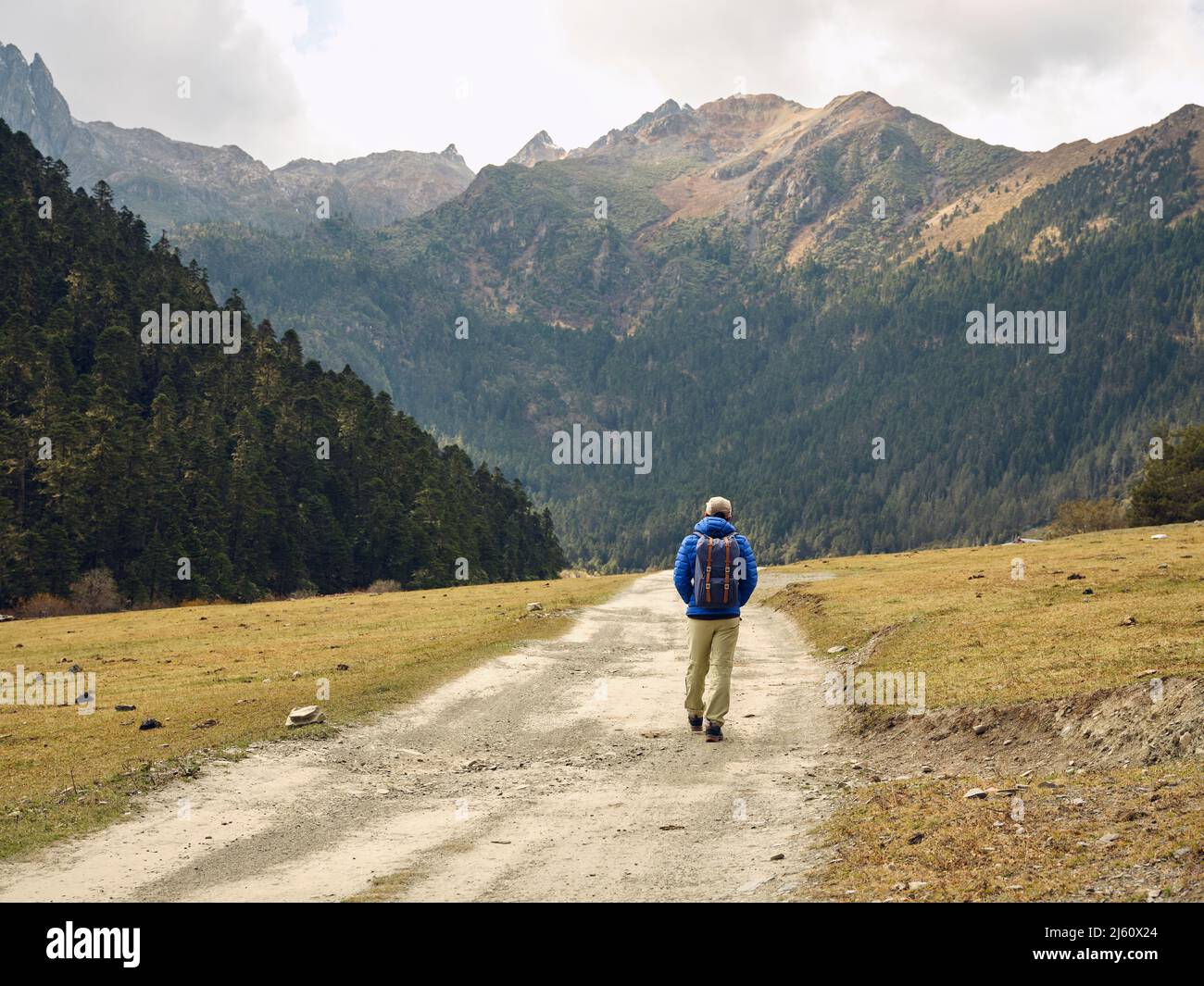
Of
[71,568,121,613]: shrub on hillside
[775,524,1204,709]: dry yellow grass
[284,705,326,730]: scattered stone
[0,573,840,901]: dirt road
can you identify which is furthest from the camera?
[71,568,121,613]: shrub on hillside

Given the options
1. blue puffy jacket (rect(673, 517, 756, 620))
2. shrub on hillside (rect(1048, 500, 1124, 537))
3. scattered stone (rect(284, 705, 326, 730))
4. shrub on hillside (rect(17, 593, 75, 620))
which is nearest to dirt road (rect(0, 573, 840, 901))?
scattered stone (rect(284, 705, 326, 730))

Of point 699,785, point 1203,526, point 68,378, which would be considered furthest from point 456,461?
point 699,785

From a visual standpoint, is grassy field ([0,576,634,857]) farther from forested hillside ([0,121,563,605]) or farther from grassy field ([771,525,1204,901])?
forested hillside ([0,121,563,605])

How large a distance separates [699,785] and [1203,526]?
6939 cm

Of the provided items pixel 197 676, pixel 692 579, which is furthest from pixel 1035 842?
pixel 197 676

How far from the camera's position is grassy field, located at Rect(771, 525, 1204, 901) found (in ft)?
33.9

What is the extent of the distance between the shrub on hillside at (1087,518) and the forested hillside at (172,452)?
6791 centimetres

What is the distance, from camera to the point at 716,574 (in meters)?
20.2

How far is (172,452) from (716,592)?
280 feet

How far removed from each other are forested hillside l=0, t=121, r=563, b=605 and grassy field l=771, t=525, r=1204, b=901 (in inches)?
2439

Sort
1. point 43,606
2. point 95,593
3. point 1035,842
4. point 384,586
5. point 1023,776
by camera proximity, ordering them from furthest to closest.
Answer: point 384,586
point 95,593
point 43,606
point 1023,776
point 1035,842

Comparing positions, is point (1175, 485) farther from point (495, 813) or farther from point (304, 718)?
point (495, 813)

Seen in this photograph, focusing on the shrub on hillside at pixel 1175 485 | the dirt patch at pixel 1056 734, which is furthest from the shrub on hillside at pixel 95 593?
the shrub on hillside at pixel 1175 485
